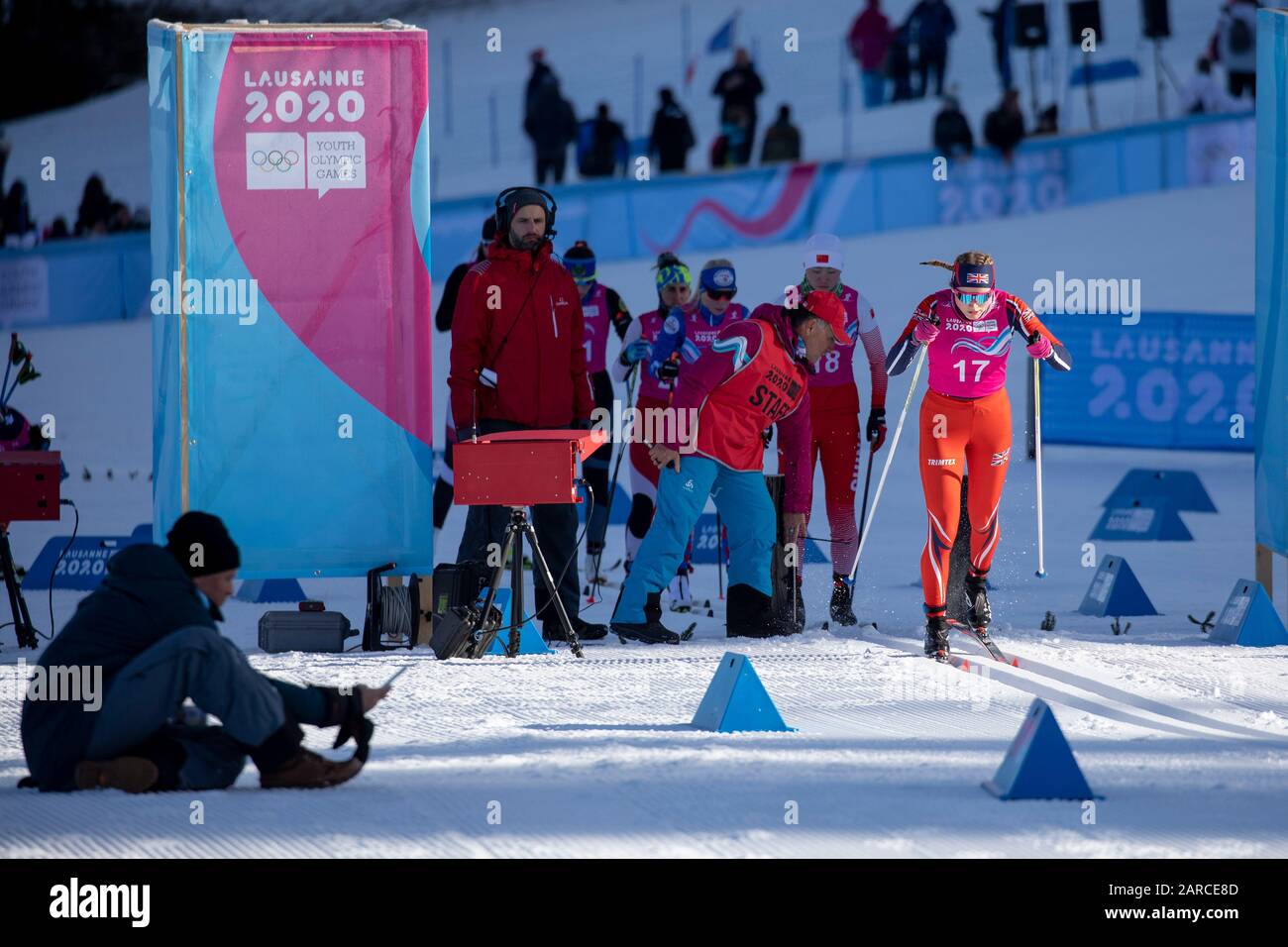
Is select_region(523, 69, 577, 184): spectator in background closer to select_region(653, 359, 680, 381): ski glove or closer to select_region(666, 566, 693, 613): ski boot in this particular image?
select_region(666, 566, 693, 613): ski boot

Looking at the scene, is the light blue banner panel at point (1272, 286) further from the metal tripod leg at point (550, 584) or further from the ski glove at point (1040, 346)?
the metal tripod leg at point (550, 584)

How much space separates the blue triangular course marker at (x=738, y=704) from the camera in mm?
6355

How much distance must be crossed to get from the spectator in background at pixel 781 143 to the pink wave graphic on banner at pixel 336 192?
14.6m

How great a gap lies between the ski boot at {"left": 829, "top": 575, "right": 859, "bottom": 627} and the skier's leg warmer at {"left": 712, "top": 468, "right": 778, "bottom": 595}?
0.61m

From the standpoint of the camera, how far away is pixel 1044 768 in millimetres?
5273

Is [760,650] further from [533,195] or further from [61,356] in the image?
[61,356]

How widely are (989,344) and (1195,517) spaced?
5779 millimetres

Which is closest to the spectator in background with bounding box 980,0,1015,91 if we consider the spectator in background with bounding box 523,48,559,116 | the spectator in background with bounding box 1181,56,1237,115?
the spectator in background with bounding box 1181,56,1237,115

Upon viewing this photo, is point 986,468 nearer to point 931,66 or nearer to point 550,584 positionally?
point 550,584

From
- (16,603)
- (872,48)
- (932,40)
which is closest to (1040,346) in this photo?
(16,603)
